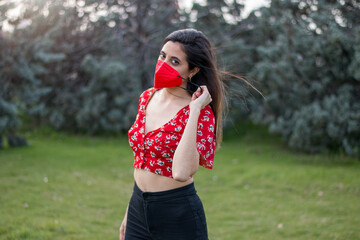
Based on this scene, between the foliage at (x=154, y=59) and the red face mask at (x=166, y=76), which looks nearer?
the red face mask at (x=166, y=76)

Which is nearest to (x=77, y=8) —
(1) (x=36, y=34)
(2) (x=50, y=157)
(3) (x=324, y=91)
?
(1) (x=36, y=34)

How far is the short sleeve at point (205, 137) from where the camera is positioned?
207 cm

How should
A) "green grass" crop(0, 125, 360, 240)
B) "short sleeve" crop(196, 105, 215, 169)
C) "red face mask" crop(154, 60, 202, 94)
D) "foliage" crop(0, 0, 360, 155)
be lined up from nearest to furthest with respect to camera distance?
"short sleeve" crop(196, 105, 215, 169) → "red face mask" crop(154, 60, 202, 94) → "green grass" crop(0, 125, 360, 240) → "foliage" crop(0, 0, 360, 155)

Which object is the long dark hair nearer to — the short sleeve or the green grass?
the short sleeve

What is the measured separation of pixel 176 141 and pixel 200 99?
10.3 inches

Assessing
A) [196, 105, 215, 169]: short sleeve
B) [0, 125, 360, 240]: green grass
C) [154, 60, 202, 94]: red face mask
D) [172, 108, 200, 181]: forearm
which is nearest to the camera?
[172, 108, 200, 181]: forearm

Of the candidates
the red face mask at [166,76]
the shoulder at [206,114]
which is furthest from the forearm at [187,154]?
the red face mask at [166,76]

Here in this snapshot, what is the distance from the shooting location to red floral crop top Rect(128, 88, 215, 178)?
2.09m

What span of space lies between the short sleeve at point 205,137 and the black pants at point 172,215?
20cm

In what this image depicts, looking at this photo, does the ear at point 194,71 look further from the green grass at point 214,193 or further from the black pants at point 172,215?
the green grass at point 214,193

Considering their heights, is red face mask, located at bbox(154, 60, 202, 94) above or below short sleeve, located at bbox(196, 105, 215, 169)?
above

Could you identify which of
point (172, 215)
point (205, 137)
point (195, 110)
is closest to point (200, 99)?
point (195, 110)

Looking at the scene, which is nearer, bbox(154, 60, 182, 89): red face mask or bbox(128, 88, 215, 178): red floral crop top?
bbox(128, 88, 215, 178): red floral crop top

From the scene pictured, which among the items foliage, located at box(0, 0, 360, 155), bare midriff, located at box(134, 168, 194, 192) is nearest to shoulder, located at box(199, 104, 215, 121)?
bare midriff, located at box(134, 168, 194, 192)
